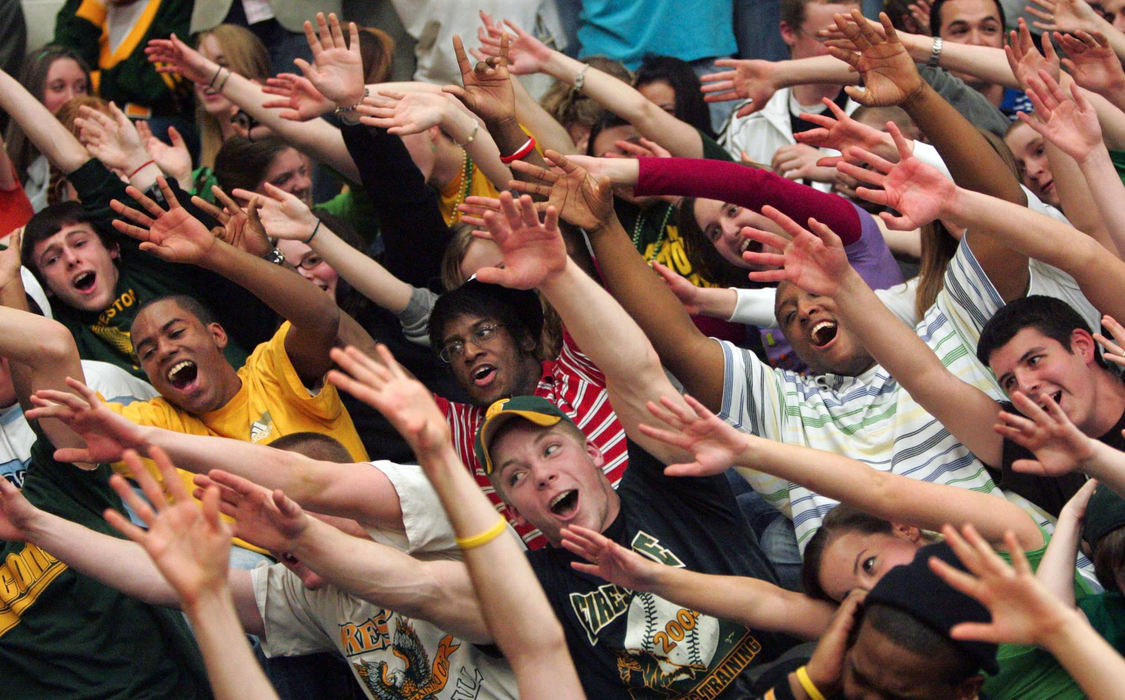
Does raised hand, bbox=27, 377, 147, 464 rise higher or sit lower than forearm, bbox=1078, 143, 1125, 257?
lower

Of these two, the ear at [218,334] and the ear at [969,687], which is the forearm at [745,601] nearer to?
the ear at [969,687]

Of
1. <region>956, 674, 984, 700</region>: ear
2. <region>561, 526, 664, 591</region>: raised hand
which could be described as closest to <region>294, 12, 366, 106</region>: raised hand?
<region>561, 526, 664, 591</region>: raised hand

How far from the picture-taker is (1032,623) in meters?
1.77

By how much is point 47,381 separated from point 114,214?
1.06 meters

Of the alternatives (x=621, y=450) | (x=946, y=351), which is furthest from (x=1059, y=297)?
(x=621, y=450)

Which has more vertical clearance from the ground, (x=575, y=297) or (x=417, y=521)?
(x=575, y=297)

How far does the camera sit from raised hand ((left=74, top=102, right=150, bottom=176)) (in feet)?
13.0

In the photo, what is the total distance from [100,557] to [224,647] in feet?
3.25

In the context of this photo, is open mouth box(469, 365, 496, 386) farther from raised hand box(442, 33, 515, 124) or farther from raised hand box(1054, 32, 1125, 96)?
raised hand box(1054, 32, 1125, 96)

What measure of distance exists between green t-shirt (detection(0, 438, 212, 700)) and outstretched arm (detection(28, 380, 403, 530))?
41 cm

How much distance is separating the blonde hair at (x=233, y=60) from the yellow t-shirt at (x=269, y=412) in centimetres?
146

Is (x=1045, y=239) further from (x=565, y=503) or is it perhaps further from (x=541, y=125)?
(x=541, y=125)

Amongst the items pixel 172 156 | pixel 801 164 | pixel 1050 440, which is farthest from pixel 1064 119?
pixel 172 156

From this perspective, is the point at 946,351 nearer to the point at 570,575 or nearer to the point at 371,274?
the point at 570,575
